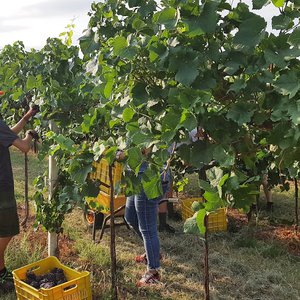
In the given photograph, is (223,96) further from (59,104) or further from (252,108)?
(59,104)

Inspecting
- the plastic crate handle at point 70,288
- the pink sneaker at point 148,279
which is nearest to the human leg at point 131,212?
the pink sneaker at point 148,279

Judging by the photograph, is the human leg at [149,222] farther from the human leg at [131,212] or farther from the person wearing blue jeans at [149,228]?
the human leg at [131,212]

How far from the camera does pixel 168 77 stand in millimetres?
2027

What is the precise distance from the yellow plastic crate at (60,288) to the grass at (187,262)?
306 millimetres

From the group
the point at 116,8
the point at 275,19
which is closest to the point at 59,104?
the point at 116,8

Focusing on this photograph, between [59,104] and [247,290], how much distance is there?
6.92 ft

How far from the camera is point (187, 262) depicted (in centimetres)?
423

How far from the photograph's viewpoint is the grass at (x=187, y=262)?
11.8 feet

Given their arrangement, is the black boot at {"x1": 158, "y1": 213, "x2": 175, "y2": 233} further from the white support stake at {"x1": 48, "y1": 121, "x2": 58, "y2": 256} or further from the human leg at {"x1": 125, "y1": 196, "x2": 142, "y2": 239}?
the white support stake at {"x1": 48, "y1": 121, "x2": 58, "y2": 256}

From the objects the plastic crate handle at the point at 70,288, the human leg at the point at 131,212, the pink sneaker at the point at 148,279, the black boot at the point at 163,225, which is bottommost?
the pink sneaker at the point at 148,279

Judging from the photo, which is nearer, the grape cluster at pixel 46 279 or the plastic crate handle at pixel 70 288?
the plastic crate handle at pixel 70 288

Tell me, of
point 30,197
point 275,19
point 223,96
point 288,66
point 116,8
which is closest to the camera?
point 275,19

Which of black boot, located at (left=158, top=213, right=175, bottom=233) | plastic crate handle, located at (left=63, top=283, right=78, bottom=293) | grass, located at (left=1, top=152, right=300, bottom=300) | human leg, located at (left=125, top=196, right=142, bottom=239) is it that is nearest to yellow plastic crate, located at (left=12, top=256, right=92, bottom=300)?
plastic crate handle, located at (left=63, top=283, right=78, bottom=293)

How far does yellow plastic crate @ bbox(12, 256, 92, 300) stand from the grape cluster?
0.03 m
